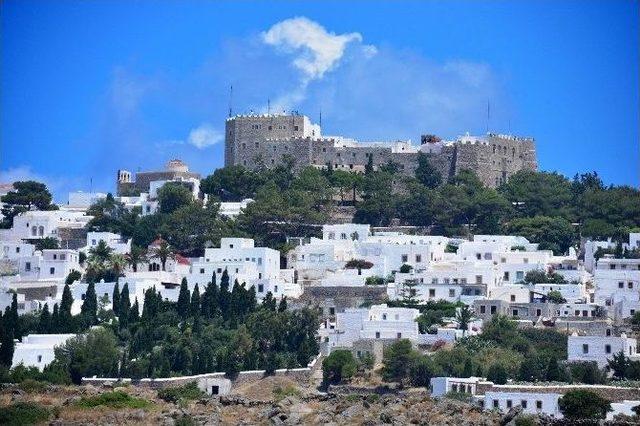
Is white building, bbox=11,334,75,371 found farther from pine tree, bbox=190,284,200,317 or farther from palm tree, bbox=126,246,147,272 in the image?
palm tree, bbox=126,246,147,272

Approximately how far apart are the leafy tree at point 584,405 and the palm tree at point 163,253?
24562 millimetres

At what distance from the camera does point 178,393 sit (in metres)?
60.1

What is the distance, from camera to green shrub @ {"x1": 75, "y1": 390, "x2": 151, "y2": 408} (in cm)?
5703

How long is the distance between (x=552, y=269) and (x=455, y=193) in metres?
10.7

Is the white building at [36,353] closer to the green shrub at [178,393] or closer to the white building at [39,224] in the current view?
the green shrub at [178,393]

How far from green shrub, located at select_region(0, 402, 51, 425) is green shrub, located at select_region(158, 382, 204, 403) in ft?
15.2

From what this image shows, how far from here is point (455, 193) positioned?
87438 mm

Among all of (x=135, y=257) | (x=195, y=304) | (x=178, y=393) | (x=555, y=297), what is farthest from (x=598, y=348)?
(x=135, y=257)

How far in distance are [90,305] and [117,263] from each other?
607 centimetres

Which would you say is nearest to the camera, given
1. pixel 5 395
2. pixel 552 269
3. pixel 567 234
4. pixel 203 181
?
pixel 5 395

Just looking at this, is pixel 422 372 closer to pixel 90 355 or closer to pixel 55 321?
pixel 90 355

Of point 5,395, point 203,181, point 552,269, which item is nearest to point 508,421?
point 5,395

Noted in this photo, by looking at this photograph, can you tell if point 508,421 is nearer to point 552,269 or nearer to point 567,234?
point 552,269

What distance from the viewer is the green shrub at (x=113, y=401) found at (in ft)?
187
